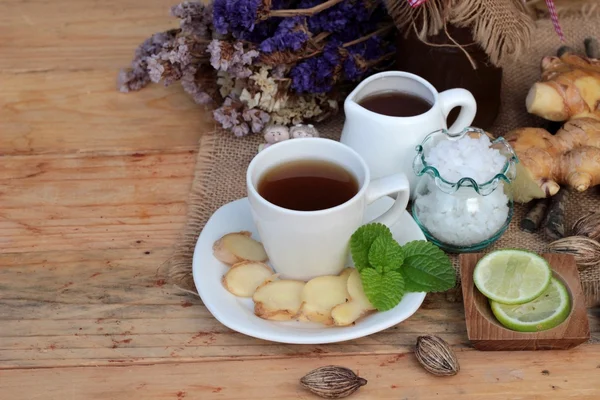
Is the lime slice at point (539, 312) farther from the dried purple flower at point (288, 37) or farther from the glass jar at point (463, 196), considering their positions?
the dried purple flower at point (288, 37)

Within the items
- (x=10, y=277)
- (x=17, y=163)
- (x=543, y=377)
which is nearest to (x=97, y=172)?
(x=17, y=163)

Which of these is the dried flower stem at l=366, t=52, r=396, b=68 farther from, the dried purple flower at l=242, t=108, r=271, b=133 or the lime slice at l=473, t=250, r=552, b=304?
the lime slice at l=473, t=250, r=552, b=304

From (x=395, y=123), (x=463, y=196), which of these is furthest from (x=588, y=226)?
(x=395, y=123)

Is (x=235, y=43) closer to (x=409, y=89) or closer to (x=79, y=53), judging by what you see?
(x=409, y=89)

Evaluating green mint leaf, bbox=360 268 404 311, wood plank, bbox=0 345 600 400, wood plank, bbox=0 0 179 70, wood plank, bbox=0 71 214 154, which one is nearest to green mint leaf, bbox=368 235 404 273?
Answer: green mint leaf, bbox=360 268 404 311

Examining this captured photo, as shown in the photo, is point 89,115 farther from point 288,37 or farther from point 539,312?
point 539,312
